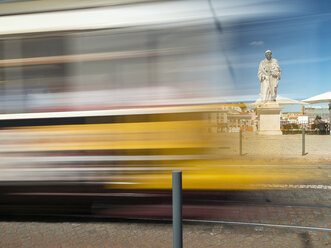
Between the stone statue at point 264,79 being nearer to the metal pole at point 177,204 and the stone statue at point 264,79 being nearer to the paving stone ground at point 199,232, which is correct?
the paving stone ground at point 199,232

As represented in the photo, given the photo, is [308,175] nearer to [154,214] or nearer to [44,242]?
[154,214]

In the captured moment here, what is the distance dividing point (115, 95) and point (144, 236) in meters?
1.68

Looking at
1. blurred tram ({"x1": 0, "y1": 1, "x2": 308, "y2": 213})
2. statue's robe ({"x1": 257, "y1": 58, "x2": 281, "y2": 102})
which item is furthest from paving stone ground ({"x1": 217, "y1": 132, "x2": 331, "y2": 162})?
statue's robe ({"x1": 257, "y1": 58, "x2": 281, "y2": 102})

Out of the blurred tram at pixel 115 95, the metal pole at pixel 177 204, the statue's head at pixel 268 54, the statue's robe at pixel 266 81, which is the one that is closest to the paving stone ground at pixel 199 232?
the blurred tram at pixel 115 95

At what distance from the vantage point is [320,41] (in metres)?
3.99

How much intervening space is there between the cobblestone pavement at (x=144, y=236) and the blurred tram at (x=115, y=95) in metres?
0.54

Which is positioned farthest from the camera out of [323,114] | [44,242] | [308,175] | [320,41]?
[323,114]

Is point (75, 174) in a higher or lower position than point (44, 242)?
higher

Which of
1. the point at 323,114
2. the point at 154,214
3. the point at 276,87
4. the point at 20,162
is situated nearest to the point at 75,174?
the point at 20,162

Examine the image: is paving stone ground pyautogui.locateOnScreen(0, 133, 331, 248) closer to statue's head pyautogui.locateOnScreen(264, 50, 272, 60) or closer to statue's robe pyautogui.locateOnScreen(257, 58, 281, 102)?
statue's robe pyautogui.locateOnScreen(257, 58, 281, 102)

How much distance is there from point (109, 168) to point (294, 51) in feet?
8.62

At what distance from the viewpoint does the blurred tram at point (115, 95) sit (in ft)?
12.3

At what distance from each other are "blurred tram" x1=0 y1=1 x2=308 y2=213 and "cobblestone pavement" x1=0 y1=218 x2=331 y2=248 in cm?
54

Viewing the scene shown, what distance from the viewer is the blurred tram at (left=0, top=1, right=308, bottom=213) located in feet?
12.3
